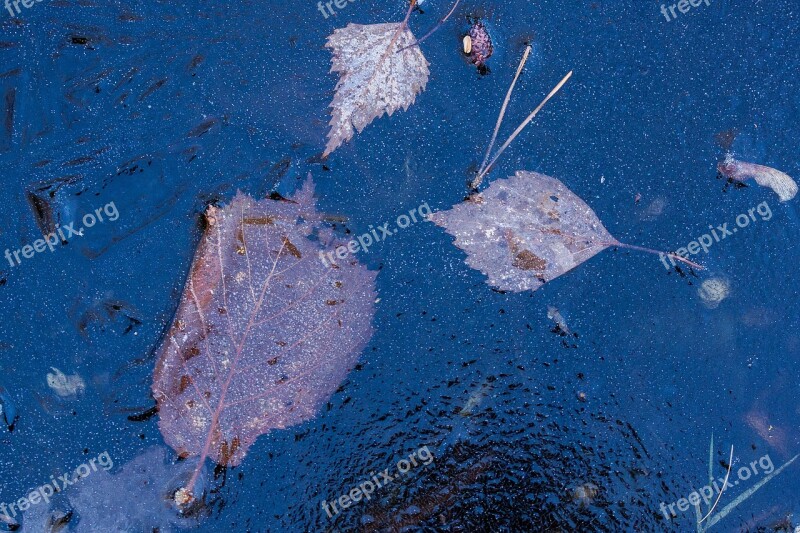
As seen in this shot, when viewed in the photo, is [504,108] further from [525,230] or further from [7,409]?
[7,409]

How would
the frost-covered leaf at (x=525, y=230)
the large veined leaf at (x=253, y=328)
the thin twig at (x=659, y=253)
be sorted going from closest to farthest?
the large veined leaf at (x=253, y=328)
the frost-covered leaf at (x=525, y=230)
the thin twig at (x=659, y=253)

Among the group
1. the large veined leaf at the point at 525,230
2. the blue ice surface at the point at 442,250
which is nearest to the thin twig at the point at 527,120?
the blue ice surface at the point at 442,250

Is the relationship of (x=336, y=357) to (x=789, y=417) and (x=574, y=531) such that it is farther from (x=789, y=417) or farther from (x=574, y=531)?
(x=789, y=417)

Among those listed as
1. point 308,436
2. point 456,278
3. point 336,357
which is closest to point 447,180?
point 456,278

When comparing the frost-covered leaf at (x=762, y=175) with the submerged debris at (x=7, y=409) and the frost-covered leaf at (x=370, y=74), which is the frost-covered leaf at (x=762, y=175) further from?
the submerged debris at (x=7, y=409)

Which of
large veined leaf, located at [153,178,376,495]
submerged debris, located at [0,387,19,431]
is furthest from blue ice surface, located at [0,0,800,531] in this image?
large veined leaf, located at [153,178,376,495]

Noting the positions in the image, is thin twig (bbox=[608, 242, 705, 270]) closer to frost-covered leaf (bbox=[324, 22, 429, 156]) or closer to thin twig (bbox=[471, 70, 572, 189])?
thin twig (bbox=[471, 70, 572, 189])
